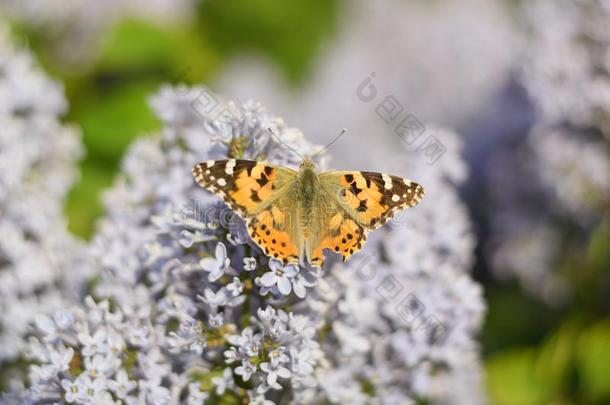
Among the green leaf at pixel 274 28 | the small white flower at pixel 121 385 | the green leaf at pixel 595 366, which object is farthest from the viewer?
the green leaf at pixel 274 28

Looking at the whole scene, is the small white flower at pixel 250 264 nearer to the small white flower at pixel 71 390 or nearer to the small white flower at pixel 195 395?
the small white flower at pixel 195 395

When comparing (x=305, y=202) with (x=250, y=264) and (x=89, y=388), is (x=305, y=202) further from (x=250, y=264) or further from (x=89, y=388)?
(x=89, y=388)

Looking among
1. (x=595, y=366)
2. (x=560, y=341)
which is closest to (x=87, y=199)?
(x=560, y=341)

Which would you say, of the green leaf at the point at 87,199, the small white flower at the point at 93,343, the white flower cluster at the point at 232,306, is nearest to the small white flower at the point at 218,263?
the white flower cluster at the point at 232,306

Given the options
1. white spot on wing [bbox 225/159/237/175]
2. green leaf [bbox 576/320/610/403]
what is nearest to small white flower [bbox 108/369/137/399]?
white spot on wing [bbox 225/159/237/175]

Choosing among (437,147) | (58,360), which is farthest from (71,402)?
(437,147)

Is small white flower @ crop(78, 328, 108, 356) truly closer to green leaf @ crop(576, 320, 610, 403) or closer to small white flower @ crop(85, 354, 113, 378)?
small white flower @ crop(85, 354, 113, 378)

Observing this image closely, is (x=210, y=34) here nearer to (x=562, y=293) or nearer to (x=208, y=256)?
(x=562, y=293)
